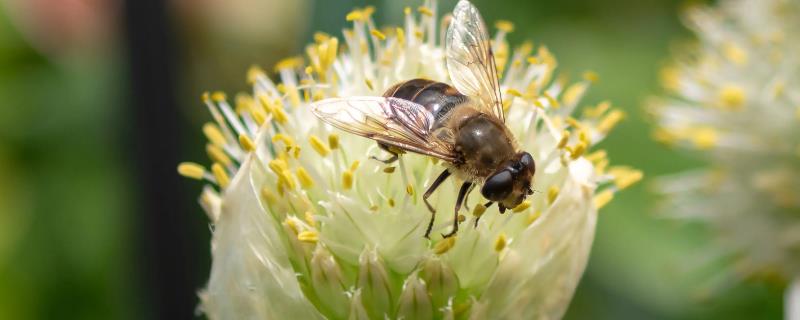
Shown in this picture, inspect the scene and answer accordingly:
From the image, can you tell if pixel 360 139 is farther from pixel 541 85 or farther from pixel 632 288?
pixel 632 288

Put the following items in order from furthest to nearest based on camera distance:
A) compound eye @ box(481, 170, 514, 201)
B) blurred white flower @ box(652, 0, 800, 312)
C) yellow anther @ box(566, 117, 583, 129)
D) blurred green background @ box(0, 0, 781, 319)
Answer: blurred green background @ box(0, 0, 781, 319), blurred white flower @ box(652, 0, 800, 312), yellow anther @ box(566, 117, 583, 129), compound eye @ box(481, 170, 514, 201)

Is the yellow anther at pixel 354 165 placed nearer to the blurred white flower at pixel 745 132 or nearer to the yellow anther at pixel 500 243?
the yellow anther at pixel 500 243

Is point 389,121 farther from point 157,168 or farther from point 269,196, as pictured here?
point 157,168

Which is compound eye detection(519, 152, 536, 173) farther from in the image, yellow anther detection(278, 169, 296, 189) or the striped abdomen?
yellow anther detection(278, 169, 296, 189)

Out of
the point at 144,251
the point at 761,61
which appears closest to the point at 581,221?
the point at 761,61

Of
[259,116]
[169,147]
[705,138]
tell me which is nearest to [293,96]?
[259,116]

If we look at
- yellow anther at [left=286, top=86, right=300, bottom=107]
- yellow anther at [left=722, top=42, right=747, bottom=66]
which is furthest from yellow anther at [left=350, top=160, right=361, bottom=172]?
yellow anther at [left=722, top=42, right=747, bottom=66]
